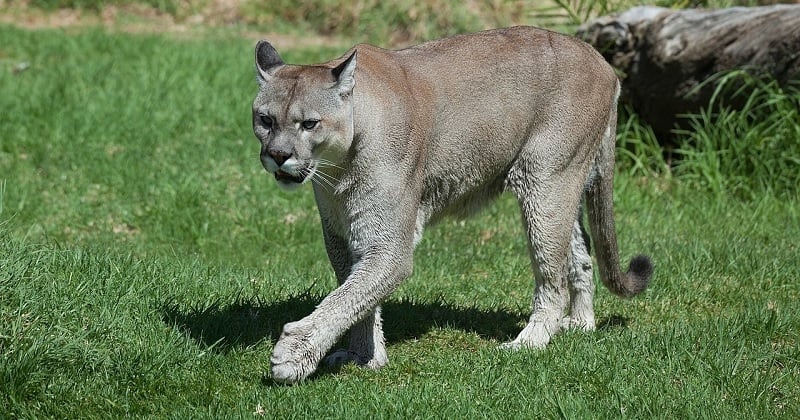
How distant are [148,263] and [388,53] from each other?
1.87 m

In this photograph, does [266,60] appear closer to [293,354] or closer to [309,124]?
[309,124]

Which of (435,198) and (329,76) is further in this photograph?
(435,198)

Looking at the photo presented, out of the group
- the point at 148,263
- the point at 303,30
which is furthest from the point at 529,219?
the point at 303,30

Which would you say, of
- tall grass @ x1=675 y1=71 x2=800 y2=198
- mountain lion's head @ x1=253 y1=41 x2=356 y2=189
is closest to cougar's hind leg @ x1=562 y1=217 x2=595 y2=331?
mountain lion's head @ x1=253 y1=41 x2=356 y2=189

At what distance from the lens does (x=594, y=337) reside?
5711mm

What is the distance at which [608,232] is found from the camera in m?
6.21

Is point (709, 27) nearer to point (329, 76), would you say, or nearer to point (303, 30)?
point (329, 76)

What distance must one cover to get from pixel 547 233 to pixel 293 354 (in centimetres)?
161

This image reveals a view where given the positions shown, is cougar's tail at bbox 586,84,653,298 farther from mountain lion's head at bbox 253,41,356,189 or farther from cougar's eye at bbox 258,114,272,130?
cougar's eye at bbox 258,114,272,130

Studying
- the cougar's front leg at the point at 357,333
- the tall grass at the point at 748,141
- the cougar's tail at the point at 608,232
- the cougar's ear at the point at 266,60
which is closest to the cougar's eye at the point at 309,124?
the cougar's ear at the point at 266,60

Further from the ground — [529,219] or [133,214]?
[529,219]

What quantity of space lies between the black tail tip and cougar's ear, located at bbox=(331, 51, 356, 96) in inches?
80.7

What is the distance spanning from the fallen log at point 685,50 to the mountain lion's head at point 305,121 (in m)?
4.55

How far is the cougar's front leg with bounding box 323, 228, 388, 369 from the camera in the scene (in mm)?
5445
